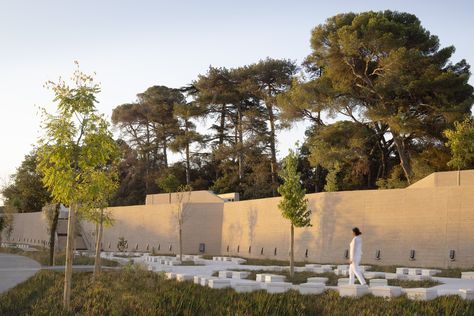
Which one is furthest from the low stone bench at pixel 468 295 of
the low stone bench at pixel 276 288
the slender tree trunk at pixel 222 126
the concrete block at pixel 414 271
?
the slender tree trunk at pixel 222 126

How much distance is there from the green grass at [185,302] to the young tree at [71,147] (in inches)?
51.1

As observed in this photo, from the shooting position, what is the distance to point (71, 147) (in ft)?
46.7

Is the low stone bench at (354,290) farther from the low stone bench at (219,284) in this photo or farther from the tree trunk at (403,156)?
the tree trunk at (403,156)

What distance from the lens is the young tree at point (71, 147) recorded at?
14023 mm

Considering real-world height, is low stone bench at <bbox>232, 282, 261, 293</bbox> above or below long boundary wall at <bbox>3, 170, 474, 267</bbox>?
below

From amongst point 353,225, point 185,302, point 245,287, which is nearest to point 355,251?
point 245,287

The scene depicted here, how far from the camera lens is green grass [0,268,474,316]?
12.2 meters

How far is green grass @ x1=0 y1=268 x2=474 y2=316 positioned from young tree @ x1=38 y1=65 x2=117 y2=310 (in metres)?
1.30

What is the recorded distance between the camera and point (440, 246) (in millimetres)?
22625

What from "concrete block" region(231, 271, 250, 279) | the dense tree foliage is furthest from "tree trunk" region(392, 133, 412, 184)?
"concrete block" region(231, 271, 250, 279)

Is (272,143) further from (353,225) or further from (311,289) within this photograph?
(311,289)

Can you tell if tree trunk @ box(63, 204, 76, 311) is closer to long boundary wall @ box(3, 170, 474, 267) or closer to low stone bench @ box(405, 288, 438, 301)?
low stone bench @ box(405, 288, 438, 301)

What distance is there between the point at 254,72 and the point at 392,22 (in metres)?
14.3

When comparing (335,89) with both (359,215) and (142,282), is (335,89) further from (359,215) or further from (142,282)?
(142,282)
